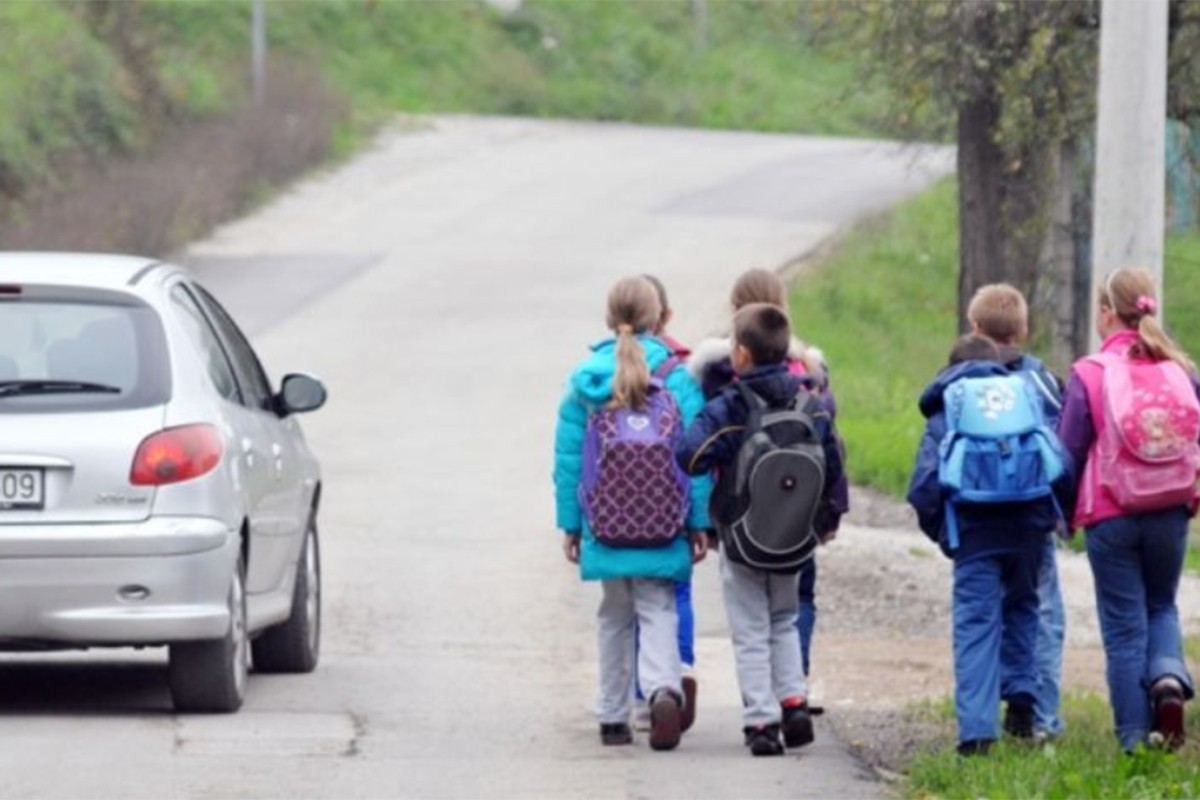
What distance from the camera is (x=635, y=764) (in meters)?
9.00

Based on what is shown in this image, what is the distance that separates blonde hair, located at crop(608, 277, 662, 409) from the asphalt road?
1125 millimetres

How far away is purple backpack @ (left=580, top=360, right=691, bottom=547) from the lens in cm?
929

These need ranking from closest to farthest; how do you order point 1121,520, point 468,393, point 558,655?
point 1121,520
point 558,655
point 468,393

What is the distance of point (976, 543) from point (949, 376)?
512mm

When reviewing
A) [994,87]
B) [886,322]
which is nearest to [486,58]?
[886,322]

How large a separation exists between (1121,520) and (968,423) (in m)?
0.54

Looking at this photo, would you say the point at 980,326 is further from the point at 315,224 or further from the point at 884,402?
the point at 315,224

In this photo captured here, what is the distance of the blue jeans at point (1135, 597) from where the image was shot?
8836mm

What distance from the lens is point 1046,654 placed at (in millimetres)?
9469

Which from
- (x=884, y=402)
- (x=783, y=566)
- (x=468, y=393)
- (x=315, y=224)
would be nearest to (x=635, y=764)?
(x=783, y=566)

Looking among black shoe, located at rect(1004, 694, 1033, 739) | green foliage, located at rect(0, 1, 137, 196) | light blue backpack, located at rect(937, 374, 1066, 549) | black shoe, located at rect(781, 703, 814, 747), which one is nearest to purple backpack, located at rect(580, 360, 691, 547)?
black shoe, located at rect(781, 703, 814, 747)

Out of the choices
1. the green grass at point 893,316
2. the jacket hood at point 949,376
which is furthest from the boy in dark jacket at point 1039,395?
the green grass at point 893,316

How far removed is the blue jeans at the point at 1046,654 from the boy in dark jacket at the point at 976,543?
0.20m

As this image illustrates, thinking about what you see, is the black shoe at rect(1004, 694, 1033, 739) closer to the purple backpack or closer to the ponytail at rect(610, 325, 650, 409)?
the purple backpack
